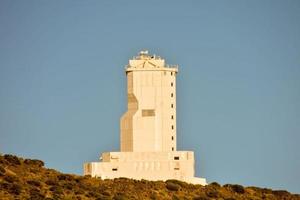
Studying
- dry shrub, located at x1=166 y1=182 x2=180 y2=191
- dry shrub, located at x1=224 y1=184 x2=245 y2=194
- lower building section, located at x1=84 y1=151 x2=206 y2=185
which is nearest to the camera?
dry shrub, located at x1=166 y1=182 x2=180 y2=191

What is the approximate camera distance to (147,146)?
15988 cm

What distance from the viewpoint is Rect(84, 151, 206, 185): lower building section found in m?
155

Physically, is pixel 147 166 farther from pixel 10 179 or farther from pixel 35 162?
pixel 10 179

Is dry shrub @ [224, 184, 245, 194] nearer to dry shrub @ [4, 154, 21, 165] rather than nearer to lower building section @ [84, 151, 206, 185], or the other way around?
lower building section @ [84, 151, 206, 185]

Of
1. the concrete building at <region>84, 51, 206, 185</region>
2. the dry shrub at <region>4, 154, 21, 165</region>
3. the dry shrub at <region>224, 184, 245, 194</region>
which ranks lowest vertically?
the dry shrub at <region>224, 184, 245, 194</region>

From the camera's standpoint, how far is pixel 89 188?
144 m

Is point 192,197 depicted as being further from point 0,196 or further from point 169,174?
point 0,196

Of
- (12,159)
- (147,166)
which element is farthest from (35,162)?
(147,166)

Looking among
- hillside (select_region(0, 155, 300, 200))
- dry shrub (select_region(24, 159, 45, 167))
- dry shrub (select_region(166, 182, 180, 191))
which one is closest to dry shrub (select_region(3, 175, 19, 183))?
hillside (select_region(0, 155, 300, 200))

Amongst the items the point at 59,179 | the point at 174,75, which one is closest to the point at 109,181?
the point at 59,179

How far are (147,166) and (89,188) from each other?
12.8 metres

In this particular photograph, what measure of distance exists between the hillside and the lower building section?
2.76m

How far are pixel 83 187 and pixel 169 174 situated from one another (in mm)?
13480

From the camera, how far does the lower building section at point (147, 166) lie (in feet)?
507
